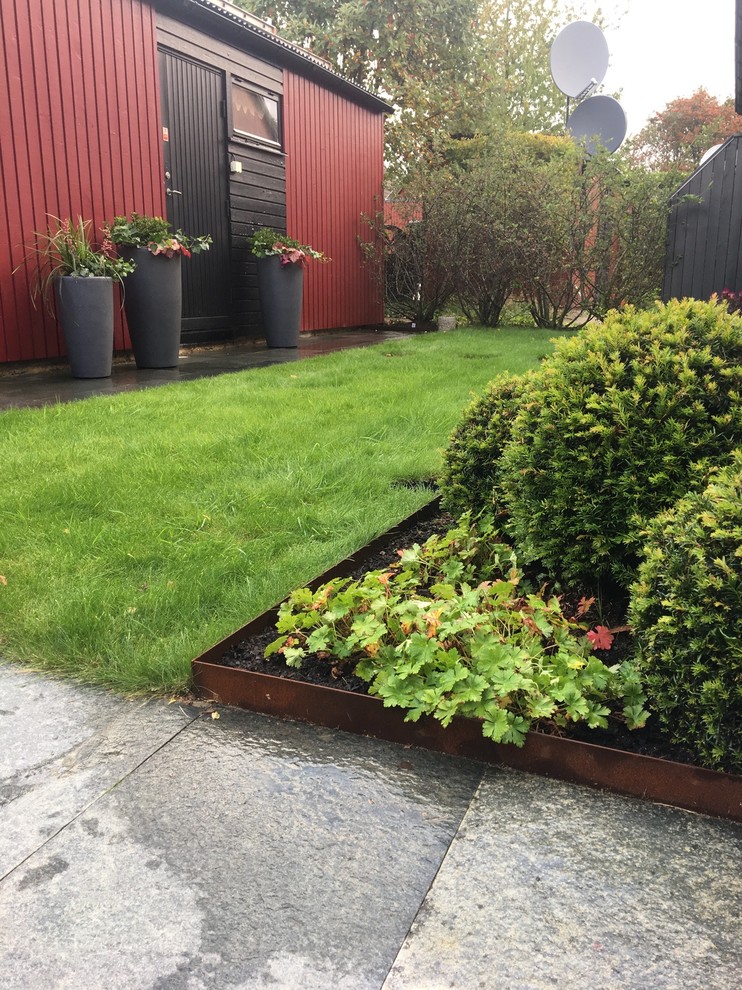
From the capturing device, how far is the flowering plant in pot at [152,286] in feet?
22.2

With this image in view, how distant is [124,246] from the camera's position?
6.80 meters

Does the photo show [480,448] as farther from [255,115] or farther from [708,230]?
[255,115]

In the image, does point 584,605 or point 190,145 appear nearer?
point 584,605

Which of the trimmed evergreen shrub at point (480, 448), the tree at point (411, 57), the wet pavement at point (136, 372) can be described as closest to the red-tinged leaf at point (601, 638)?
the trimmed evergreen shrub at point (480, 448)

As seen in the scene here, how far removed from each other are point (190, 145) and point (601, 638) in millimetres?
8161

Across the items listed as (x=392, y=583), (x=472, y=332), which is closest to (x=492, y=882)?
(x=392, y=583)

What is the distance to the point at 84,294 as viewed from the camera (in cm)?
622

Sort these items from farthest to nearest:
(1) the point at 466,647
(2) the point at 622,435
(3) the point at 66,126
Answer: (3) the point at 66,126
(2) the point at 622,435
(1) the point at 466,647

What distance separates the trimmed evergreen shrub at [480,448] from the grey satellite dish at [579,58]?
9944 millimetres

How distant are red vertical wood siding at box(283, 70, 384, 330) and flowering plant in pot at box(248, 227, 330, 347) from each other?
180 centimetres

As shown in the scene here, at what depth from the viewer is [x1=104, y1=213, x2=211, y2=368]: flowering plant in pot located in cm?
677

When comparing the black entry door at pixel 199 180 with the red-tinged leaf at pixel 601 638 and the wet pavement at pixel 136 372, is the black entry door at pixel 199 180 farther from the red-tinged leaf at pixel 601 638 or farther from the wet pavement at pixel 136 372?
the red-tinged leaf at pixel 601 638

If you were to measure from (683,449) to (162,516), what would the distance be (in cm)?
192

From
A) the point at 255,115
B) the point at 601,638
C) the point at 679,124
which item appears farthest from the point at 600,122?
the point at 679,124
